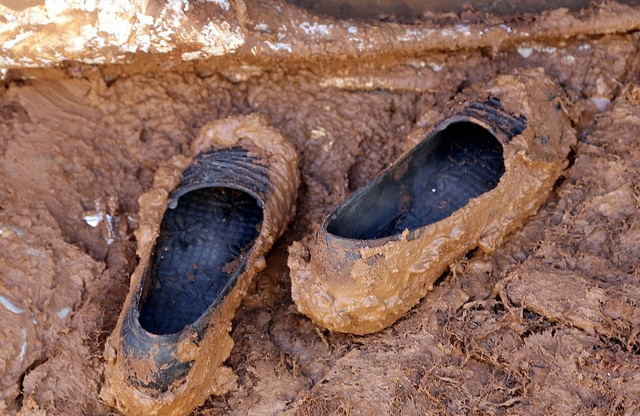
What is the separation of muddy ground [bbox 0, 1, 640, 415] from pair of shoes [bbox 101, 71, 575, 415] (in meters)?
0.13

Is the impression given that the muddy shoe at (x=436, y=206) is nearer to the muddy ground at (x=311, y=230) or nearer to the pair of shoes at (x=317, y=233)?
the pair of shoes at (x=317, y=233)

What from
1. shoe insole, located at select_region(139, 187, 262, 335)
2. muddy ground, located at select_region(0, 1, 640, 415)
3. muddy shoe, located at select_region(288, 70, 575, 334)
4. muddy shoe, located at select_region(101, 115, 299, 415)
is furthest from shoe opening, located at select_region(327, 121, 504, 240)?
shoe insole, located at select_region(139, 187, 262, 335)

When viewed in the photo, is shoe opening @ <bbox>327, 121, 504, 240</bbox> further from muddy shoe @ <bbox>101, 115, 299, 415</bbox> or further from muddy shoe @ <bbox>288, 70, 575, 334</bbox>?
muddy shoe @ <bbox>101, 115, 299, 415</bbox>

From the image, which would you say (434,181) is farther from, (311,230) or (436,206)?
(311,230)

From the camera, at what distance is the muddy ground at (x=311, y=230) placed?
2160 millimetres

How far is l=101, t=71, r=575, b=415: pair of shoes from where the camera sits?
2.26m

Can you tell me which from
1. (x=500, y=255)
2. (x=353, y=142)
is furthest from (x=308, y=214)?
(x=500, y=255)

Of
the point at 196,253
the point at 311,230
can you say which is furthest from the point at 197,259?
the point at 311,230

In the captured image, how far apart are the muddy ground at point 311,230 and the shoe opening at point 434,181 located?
0.22m

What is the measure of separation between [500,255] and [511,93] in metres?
0.78

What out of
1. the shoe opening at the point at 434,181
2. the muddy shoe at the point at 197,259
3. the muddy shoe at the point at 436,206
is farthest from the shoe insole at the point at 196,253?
the shoe opening at the point at 434,181

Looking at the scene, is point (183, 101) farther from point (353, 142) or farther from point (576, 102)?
point (576, 102)

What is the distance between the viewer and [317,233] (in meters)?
2.38

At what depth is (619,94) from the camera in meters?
2.86
